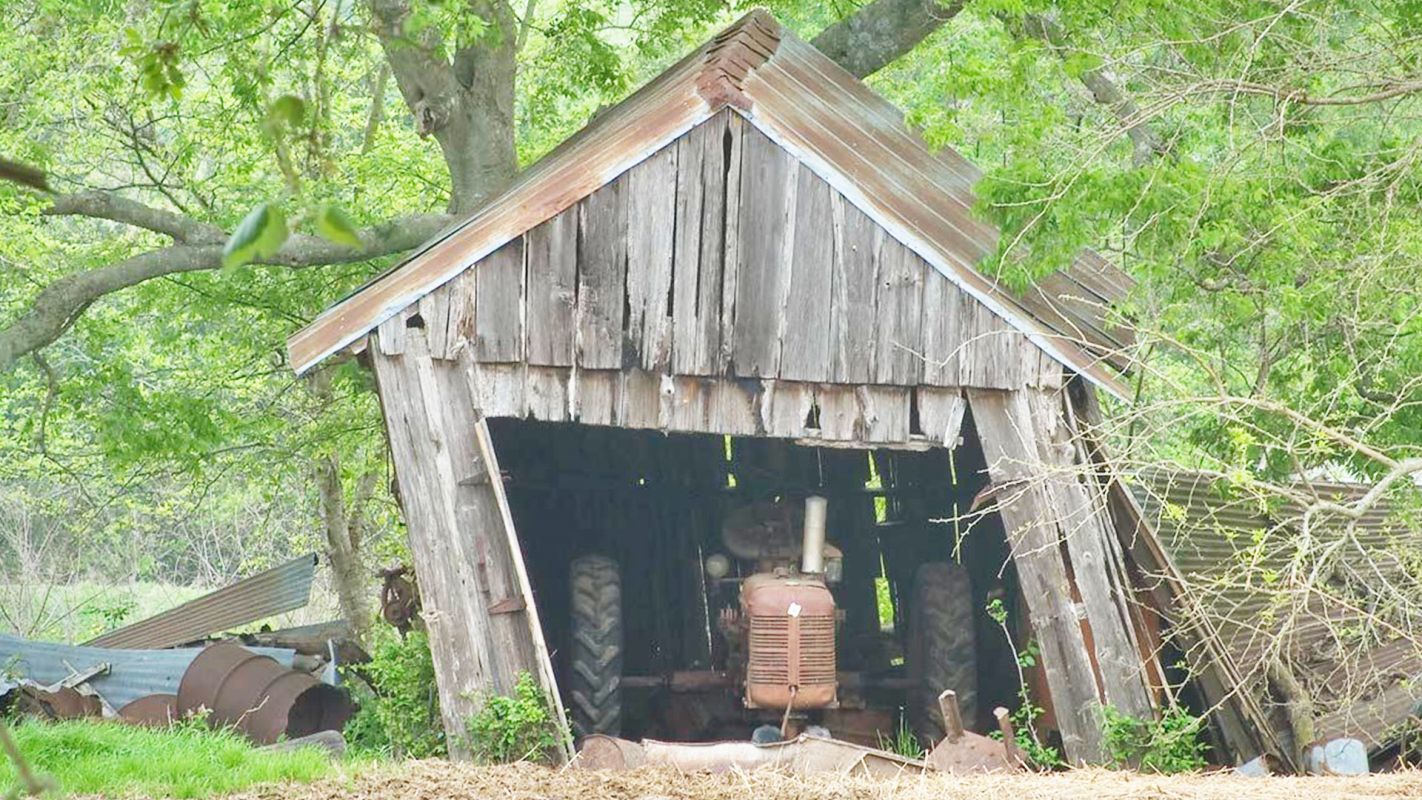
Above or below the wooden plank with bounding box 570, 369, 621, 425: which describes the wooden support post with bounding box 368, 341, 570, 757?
below

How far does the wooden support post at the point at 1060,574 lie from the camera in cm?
1099

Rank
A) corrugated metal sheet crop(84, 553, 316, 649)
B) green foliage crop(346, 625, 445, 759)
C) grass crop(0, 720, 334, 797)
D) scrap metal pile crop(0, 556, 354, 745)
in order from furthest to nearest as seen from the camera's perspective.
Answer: corrugated metal sheet crop(84, 553, 316, 649) < scrap metal pile crop(0, 556, 354, 745) < green foliage crop(346, 625, 445, 759) < grass crop(0, 720, 334, 797)

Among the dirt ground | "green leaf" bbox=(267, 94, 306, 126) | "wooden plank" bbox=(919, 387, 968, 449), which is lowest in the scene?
the dirt ground

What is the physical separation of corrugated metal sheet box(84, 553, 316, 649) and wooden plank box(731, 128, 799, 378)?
8.02 m

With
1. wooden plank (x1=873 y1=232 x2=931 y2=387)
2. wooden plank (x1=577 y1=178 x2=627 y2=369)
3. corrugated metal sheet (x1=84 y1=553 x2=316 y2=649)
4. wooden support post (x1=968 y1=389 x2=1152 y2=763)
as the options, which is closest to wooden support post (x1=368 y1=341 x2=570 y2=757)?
wooden plank (x1=577 y1=178 x2=627 y2=369)

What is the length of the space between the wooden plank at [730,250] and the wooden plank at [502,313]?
4.06ft

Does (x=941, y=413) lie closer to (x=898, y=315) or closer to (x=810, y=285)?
(x=898, y=315)

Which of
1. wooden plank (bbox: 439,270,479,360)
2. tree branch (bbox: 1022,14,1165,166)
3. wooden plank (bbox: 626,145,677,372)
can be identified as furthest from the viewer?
tree branch (bbox: 1022,14,1165,166)

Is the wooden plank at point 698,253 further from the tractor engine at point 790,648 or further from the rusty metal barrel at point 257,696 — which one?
the rusty metal barrel at point 257,696

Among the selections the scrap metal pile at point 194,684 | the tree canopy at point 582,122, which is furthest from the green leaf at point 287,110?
the scrap metal pile at point 194,684

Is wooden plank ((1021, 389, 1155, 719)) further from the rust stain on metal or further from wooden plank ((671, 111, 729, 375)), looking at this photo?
the rust stain on metal

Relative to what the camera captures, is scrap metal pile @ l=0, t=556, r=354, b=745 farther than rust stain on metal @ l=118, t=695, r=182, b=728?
Yes

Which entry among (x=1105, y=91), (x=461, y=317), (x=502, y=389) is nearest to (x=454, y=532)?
(x=502, y=389)

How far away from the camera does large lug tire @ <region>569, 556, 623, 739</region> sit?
1230 cm
